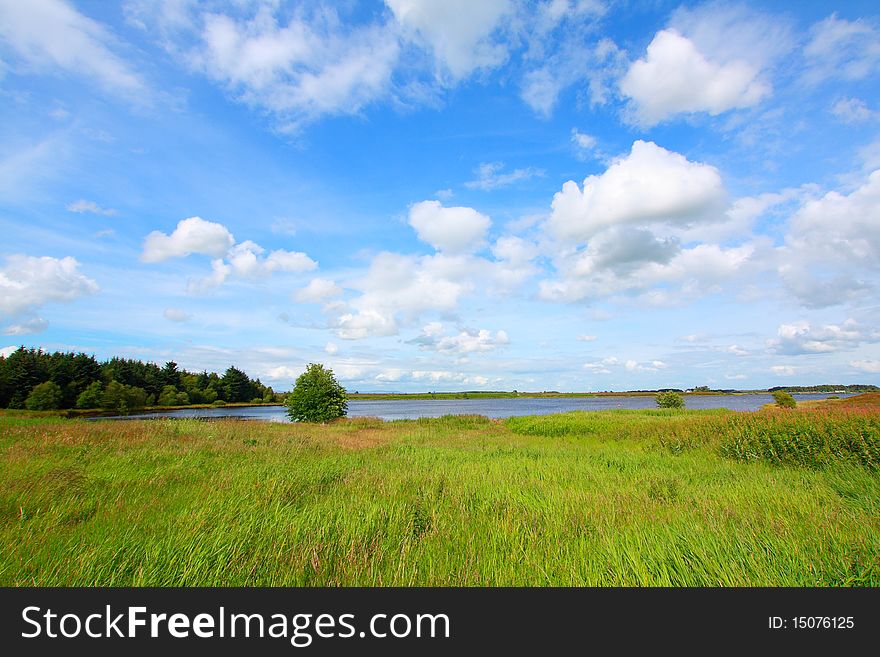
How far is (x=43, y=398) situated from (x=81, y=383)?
13.4m

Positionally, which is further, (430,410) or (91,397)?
(430,410)

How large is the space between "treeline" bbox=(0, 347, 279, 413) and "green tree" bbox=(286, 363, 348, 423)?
162ft

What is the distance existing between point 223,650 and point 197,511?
4050mm

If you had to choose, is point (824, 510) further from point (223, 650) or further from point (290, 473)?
point (290, 473)

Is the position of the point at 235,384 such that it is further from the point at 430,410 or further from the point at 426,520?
the point at 426,520

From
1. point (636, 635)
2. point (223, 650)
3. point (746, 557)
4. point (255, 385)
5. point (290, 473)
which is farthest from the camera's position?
point (255, 385)

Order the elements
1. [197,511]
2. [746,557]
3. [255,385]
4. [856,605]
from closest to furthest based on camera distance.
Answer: [856,605]
[746,557]
[197,511]
[255,385]

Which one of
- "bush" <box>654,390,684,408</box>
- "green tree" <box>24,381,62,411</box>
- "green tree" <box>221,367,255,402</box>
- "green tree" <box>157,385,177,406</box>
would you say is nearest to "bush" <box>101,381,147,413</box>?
"green tree" <box>24,381,62,411</box>

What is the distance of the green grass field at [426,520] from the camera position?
4.41 m

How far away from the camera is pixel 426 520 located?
6.49 m

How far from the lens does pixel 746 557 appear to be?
473 cm

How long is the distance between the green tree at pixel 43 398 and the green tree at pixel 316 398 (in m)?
51.1

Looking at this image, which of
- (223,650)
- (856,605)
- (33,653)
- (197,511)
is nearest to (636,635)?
(856,605)

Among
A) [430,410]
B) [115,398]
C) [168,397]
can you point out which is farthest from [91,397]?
[430,410]
